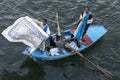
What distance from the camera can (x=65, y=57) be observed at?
22.5 m

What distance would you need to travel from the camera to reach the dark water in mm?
21266

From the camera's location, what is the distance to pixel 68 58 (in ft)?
74.6

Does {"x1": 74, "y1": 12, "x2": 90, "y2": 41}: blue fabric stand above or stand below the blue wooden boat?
above

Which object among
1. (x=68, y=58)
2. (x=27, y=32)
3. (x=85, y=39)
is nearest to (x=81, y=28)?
(x=85, y=39)

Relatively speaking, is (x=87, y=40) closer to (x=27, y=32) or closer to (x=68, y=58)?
(x=68, y=58)

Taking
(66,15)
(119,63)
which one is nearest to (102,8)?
(66,15)

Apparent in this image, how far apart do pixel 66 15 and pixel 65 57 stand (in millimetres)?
6011

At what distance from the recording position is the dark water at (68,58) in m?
21.3

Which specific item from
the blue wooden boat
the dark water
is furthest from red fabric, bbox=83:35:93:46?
the dark water

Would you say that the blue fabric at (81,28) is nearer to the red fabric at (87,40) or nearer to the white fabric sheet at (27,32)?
the red fabric at (87,40)

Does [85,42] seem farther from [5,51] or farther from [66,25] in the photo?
[5,51]

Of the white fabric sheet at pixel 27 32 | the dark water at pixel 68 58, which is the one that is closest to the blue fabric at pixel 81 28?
the dark water at pixel 68 58

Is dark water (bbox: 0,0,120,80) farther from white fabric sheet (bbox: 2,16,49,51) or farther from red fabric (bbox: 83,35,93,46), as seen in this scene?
white fabric sheet (bbox: 2,16,49,51)

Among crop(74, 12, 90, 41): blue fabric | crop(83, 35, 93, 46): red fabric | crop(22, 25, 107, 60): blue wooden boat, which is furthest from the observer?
crop(83, 35, 93, 46): red fabric
